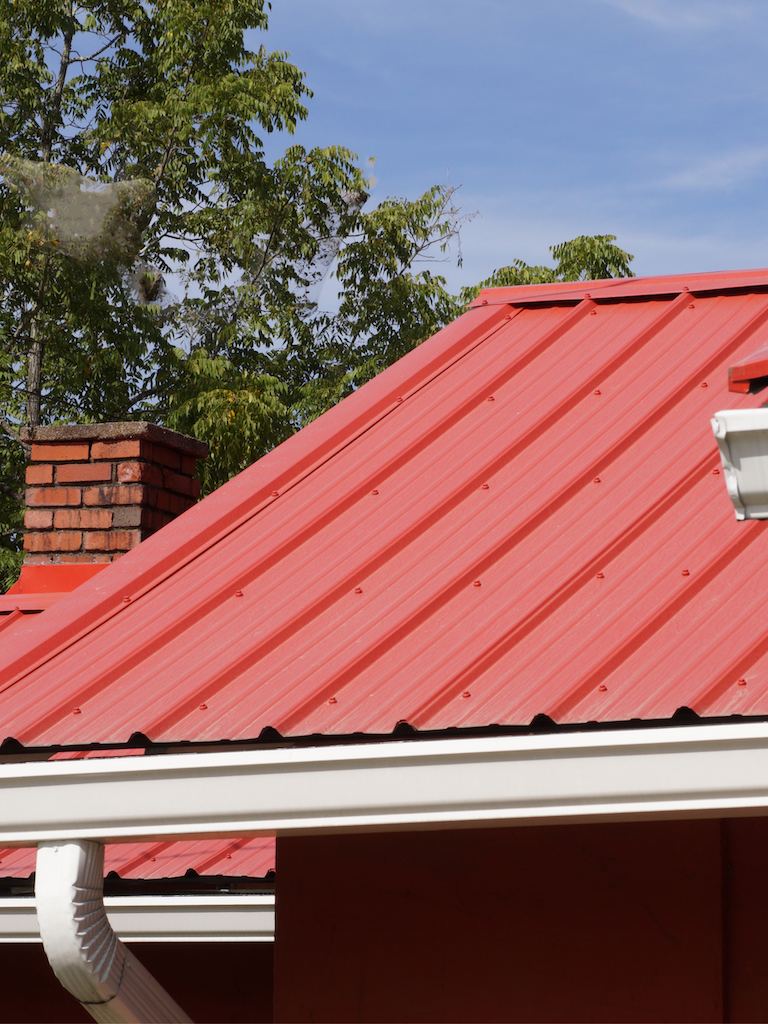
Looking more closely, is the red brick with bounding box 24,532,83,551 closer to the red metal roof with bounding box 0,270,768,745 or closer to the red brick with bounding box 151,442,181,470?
the red brick with bounding box 151,442,181,470

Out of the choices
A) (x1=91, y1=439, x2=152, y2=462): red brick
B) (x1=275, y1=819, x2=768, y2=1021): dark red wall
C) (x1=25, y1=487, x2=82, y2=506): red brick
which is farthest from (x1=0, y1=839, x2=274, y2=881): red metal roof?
(x1=91, y1=439, x2=152, y2=462): red brick

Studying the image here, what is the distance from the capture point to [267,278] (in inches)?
709

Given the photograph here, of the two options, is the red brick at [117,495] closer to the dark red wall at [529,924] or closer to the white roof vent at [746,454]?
the dark red wall at [529,924]

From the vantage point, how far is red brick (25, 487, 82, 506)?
19.2 ft

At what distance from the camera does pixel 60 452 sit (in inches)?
231

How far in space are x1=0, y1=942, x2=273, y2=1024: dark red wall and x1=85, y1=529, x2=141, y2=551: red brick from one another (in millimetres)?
1886

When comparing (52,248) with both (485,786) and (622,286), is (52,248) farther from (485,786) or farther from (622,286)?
(485,786)

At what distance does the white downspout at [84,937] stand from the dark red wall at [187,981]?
164cm

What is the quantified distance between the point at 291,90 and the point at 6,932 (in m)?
14.4

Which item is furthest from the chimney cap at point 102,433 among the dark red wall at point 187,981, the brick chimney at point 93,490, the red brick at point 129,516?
the dark red wall at point 187,981

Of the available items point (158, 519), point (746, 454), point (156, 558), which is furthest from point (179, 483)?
point (746, 454)

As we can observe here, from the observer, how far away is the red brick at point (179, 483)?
6.00 m

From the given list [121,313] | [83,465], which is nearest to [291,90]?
[121,313]

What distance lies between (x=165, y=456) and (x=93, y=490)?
1.31ft
